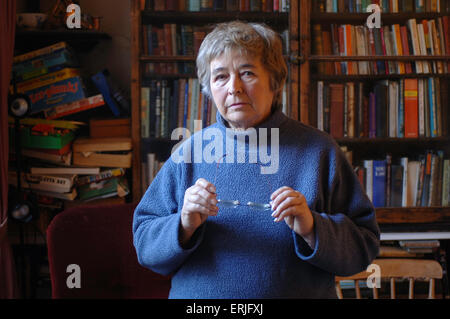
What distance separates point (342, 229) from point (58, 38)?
1.69 meters

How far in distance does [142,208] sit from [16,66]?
1.25 m

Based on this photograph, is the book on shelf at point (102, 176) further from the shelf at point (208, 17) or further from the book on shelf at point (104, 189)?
the shelf at point (208, 17)

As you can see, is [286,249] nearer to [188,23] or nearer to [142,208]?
[142,208]

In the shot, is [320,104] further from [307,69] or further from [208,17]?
[208,17]

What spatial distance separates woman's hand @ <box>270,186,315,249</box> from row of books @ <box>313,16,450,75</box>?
131 centimetres

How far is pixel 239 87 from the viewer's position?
96 centimetres

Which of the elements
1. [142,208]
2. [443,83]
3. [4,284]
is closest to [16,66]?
[4,284]

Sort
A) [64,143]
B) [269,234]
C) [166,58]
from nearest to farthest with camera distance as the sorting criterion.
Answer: [269,234] < [64,143] < [166,58]

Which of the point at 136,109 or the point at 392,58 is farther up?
the point at 392,58

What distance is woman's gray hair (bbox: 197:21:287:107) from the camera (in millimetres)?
967

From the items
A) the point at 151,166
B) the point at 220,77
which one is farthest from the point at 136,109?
the point at 220,77

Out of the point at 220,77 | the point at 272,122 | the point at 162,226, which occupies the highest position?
the point at 220,77

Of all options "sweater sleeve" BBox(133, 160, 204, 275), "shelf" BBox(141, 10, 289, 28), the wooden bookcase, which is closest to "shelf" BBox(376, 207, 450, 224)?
the wooden bookcase

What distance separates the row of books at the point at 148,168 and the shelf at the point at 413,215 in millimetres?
1049
